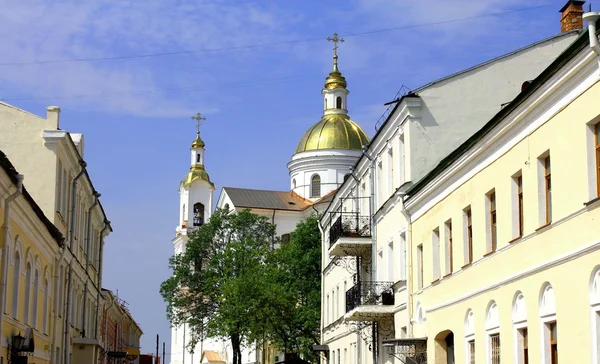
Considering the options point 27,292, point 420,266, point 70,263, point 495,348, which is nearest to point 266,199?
point 70,263

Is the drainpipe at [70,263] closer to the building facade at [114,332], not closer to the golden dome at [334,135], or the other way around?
the building facade at [114,332]

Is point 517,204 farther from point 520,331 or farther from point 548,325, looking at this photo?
point 548,325

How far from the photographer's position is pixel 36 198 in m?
27.4

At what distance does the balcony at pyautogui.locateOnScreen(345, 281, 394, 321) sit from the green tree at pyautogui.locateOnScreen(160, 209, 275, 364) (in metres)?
24.0

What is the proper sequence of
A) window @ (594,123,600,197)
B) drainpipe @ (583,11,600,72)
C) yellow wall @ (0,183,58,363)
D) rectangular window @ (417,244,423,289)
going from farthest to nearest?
1. rectangular window @ (417,244,423,289)
2. yellow wall @ (0,183,58,363)
3. window @ (594,123,600,197)
4. drainpipe @ (583,11,600,72)

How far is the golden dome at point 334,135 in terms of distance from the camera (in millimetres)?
80438

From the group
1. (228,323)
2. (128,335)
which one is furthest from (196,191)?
(228,323)

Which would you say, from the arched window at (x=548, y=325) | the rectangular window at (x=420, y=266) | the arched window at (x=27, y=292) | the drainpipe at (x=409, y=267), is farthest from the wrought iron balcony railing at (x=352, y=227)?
the arched window at (x=548, y=325)

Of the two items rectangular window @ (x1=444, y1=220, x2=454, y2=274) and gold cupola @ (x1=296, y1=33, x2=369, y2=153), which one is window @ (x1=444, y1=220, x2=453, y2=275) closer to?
rectangular window @ (x1=444, y1=220, x2=454, y2=274)

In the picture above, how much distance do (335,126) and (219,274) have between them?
70.5ft

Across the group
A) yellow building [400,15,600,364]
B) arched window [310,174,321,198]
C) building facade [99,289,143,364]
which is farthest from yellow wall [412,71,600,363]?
arched window [310,174,321,198]

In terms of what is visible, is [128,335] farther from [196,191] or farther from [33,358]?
[33,358]

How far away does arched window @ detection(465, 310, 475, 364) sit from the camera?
20922mm

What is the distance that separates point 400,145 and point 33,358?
11422mm
